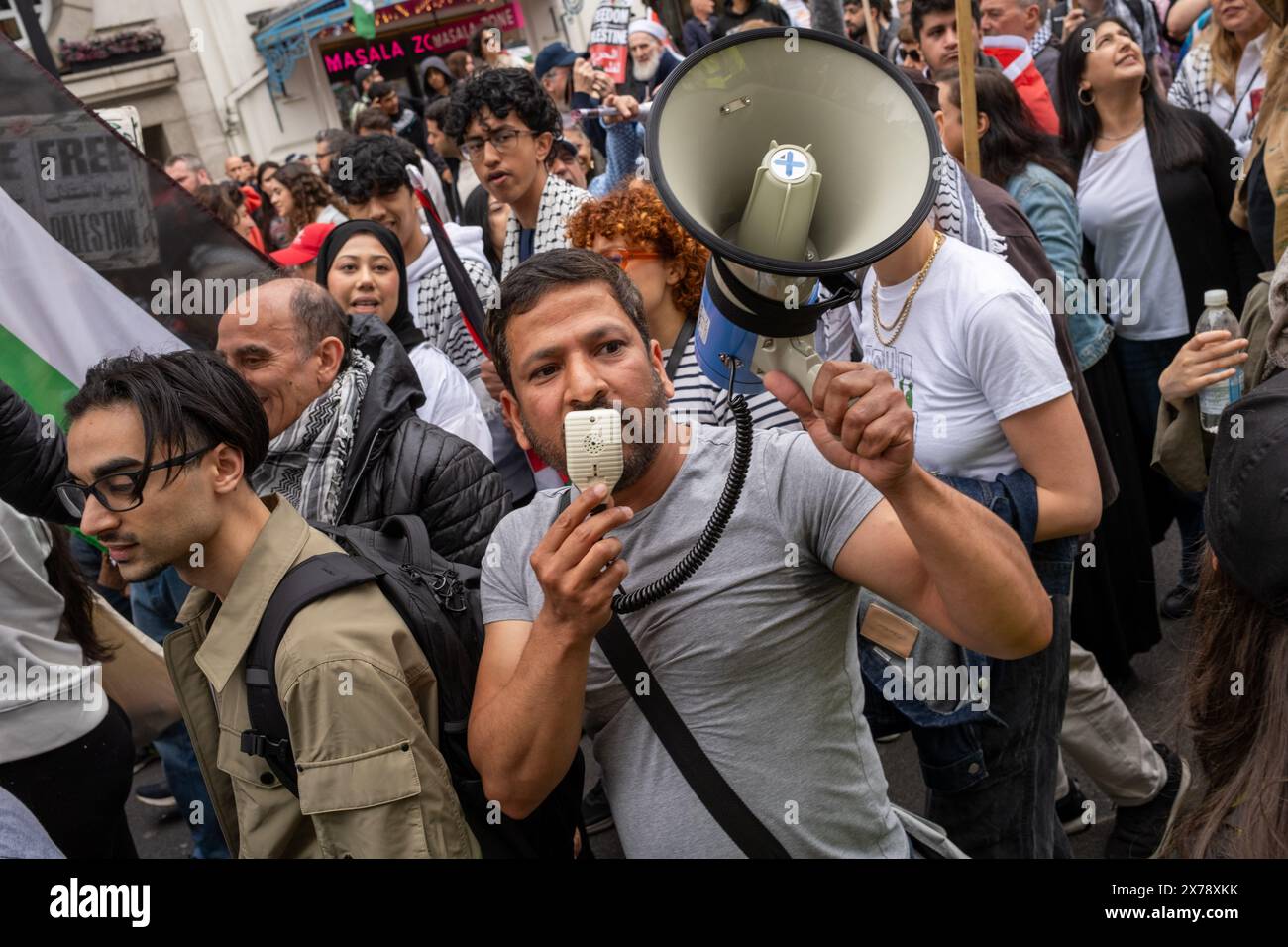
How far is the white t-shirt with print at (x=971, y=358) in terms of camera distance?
2.41 m

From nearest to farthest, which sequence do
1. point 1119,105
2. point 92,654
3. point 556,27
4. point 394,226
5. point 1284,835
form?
1. point 1284,835
2. point 92,654
3. point 1119,105
4. point 394,226
5. point 556,27

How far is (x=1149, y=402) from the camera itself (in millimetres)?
4203

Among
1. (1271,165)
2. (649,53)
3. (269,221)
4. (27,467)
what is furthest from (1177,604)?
(269,221)

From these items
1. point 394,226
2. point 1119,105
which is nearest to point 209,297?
point 394,226

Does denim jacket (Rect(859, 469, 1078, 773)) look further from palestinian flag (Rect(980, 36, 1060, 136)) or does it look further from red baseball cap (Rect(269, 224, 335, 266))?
red baseball cap (Rect(269, 224, 335, 266))

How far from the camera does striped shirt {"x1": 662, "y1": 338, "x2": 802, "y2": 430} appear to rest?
2770 millimetres

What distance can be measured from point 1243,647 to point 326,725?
1.23 m

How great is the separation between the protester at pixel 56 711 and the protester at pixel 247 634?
2.08ft

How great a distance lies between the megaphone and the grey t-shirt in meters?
0.21

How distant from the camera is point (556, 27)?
78.9 ft

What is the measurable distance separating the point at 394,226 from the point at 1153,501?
2941 mm

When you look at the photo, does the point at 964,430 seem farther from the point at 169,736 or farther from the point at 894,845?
the point at 169,736

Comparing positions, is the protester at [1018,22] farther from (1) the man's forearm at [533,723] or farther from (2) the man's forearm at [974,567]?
(1) the man's forearm at [533,723]

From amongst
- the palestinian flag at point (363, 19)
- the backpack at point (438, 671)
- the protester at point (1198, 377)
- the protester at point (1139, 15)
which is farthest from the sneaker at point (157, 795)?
the palestinian flag at point (363, 19)
